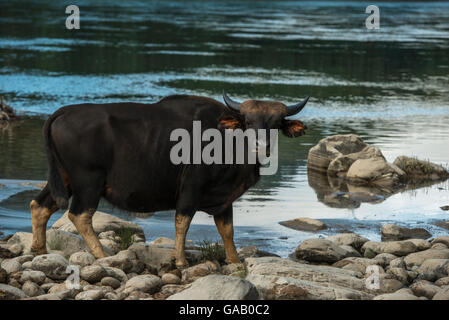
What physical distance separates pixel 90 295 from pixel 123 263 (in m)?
1.15

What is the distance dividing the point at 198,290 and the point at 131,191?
2.18 metres

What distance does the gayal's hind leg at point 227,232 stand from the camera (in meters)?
10.4

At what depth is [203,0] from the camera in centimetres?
10081

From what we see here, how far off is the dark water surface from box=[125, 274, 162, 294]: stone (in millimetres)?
2992

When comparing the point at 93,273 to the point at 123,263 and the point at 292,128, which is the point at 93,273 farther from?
the point at 292,128

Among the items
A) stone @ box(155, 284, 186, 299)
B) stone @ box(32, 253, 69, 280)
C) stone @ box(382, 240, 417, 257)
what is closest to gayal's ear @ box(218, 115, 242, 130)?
stone @ box(155, 284, 186, 299)

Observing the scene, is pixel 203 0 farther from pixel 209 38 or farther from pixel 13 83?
pixel 13 83

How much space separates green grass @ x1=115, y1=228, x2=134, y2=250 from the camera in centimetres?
1102

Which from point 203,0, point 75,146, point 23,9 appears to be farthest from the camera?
point 203,0

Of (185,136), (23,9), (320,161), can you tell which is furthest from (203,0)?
(185,136)

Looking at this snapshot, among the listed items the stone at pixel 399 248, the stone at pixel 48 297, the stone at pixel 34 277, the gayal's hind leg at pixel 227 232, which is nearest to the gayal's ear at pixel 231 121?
the gayal's hind leg at pixel 227 232

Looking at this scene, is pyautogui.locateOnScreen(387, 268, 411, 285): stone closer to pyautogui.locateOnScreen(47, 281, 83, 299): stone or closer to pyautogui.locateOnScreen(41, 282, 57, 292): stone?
pyautogui.locateOnScreen(47, 281, 83, 299): stone

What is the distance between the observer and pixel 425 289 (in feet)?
30.7

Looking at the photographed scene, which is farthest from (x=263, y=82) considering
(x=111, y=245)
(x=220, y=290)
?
(x=220, y=290)
